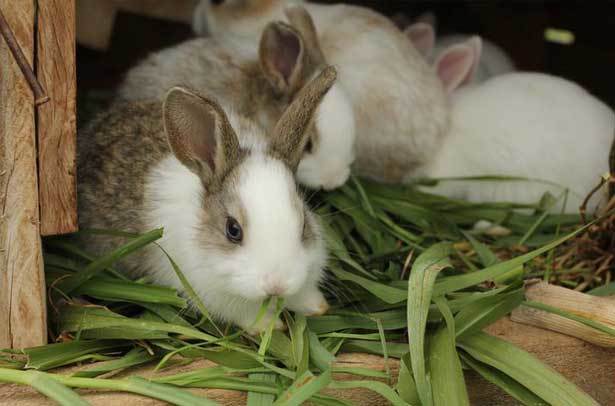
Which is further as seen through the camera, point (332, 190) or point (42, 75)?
point (332, 190)

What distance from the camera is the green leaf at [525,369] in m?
2.12

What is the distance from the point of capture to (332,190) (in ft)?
10.8

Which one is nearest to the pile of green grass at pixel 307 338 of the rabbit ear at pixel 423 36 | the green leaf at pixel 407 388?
the green leaf at pixel 407 388

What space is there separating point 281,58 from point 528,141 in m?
1.23

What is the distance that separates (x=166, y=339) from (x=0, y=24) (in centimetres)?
103

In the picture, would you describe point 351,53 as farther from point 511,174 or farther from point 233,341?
point 233,341

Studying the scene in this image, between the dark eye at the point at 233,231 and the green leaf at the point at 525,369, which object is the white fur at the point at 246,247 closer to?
the dark eye at the point at 233,231

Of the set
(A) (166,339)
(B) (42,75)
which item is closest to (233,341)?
(A) (166,339)

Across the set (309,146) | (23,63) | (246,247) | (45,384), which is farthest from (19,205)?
(309,146)

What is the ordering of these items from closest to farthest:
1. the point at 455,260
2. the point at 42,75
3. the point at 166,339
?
the point at 42,75
the point at 166,339
the point at 455,260

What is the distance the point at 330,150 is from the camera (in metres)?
3.09

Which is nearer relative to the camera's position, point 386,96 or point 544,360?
point 544,360

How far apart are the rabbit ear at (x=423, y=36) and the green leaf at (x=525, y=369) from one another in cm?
254

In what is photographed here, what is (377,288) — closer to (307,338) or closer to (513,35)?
(307,338)
